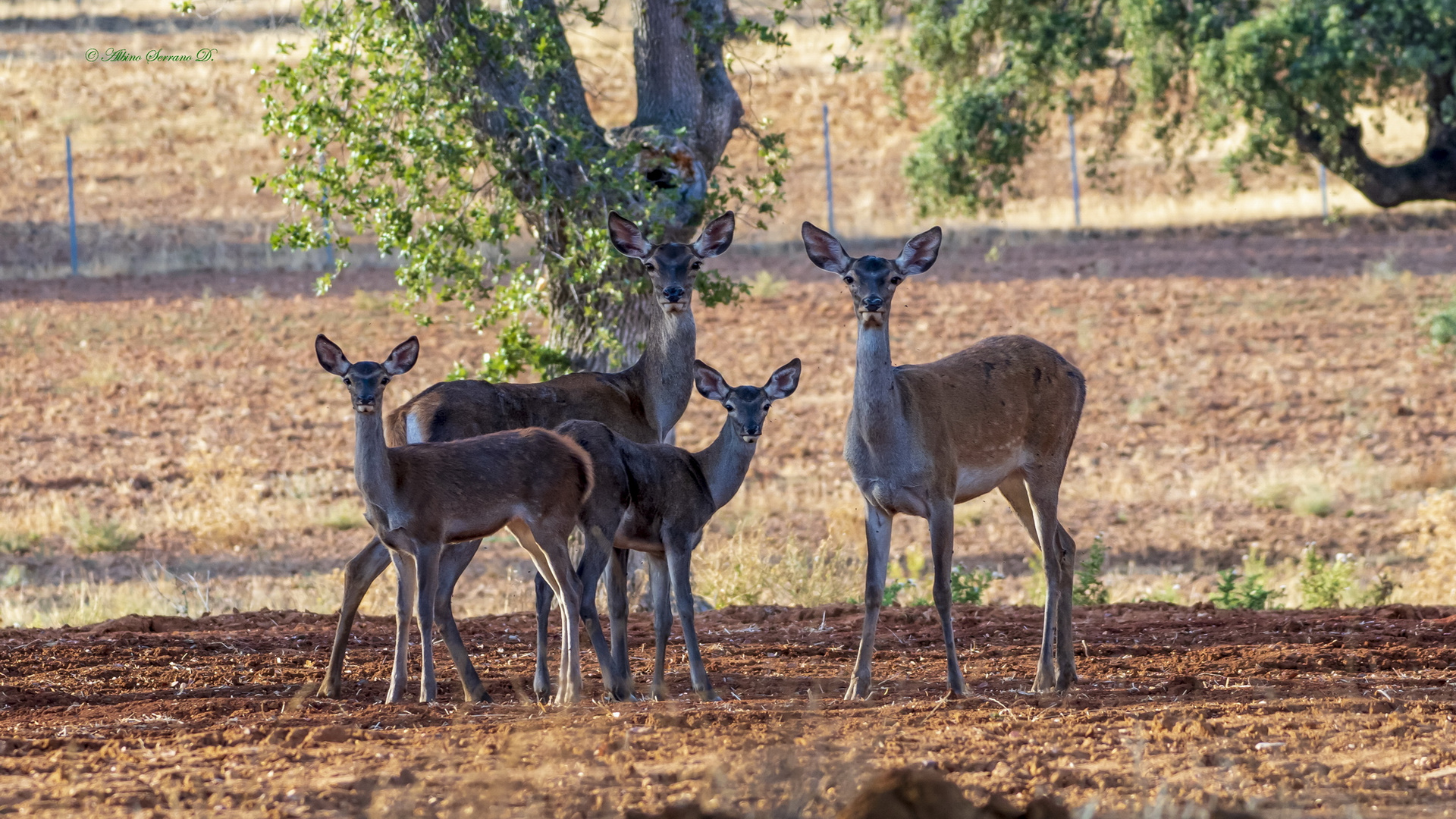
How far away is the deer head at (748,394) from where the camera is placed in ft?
31.7

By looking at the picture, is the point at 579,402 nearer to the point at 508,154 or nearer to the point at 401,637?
the point at 401,637

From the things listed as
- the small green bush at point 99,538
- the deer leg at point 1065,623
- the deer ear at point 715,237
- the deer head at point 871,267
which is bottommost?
the small green bush at point 99,538

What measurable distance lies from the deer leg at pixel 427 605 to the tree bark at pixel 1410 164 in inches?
481

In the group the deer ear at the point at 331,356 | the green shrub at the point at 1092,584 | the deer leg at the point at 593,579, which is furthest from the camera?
the green shrub at the point at 1092,584

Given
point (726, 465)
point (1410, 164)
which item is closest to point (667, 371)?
point (726, 465)

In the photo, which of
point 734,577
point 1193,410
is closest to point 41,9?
point 1193,410

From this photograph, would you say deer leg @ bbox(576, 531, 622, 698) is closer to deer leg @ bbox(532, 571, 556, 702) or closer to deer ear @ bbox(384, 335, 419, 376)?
deer leg @ bbox(532, 571, 556, 702)

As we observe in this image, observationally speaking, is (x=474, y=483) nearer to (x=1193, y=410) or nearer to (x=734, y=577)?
(x=734, y=577)

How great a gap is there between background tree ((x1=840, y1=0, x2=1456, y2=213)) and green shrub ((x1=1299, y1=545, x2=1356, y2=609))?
5.11 m

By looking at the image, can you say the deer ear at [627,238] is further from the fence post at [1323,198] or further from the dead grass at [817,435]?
the fence post at [1323,198]

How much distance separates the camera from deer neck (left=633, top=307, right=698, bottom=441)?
37.2 ft

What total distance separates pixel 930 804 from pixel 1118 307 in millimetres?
25453

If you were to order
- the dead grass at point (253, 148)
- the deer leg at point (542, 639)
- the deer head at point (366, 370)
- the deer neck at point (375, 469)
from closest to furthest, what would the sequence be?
the deer neck at point (375, 469) < the deer head at point (366, 370) < the deer leg at point (542, 639) < the dead grass at point (253, 148)

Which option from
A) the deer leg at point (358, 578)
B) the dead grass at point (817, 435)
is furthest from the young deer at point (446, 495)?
the dead grass at point (817, 435)
